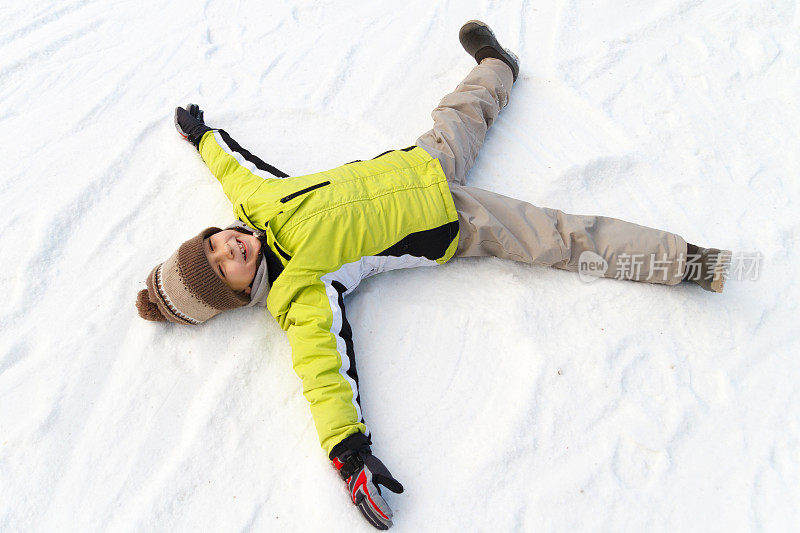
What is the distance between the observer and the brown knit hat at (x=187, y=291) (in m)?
1.88

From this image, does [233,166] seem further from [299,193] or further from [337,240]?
[337,240]

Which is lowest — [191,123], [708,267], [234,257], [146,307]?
[708,267]

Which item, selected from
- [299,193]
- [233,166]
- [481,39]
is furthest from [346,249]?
[481,39]

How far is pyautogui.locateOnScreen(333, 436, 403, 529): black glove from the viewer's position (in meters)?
1.66

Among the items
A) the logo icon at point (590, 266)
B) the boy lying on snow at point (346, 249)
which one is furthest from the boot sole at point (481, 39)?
the logo icon at point (590, 266)

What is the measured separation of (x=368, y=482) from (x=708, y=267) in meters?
1.42

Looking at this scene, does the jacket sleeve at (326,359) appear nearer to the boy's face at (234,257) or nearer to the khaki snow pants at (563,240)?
the boy's face at (234,257)

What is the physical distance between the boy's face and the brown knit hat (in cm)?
3

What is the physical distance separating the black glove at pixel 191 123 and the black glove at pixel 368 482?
5.20 ft

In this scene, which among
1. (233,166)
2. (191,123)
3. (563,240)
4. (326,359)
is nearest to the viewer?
(326,359)

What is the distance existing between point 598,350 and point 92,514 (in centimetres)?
178

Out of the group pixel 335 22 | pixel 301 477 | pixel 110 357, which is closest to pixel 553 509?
pixel 301 477

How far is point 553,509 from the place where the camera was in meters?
1.73

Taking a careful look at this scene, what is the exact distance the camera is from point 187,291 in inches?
74.3
